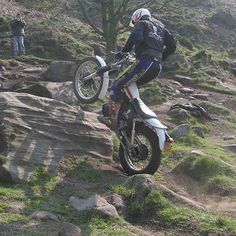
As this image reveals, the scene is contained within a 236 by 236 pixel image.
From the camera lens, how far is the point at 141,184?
23.9 ft

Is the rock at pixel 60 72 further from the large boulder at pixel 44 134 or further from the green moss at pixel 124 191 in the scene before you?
the green moss at pixel 124 191

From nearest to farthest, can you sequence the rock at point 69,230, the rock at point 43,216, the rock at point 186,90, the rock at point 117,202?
1. the rock at point 69,230
2. the rock at point 43,216
3. the rock at point 117,202
4. the rock at point 186,90

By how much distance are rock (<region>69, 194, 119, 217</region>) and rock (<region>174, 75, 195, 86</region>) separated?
14418 millimetres

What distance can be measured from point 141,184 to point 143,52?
2.39m

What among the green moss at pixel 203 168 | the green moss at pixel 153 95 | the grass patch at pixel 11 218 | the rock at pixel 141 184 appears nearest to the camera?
the grass patch at pixel 11 218

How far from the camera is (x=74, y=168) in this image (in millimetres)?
8352

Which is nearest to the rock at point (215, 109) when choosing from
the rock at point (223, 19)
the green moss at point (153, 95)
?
the green moss at point (153, 95)

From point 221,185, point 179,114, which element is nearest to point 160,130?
point 221,185

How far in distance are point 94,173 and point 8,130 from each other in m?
1.45

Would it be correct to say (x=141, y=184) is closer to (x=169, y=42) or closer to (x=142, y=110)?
(x=142, y=110)

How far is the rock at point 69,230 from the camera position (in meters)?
5.88

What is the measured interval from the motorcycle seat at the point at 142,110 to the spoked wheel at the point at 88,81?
1415 millimetres

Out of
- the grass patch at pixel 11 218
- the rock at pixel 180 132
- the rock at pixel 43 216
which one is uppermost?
the rock at pixel 180 132

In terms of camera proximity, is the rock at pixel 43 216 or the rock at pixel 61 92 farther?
the rock at pixel 61 92
